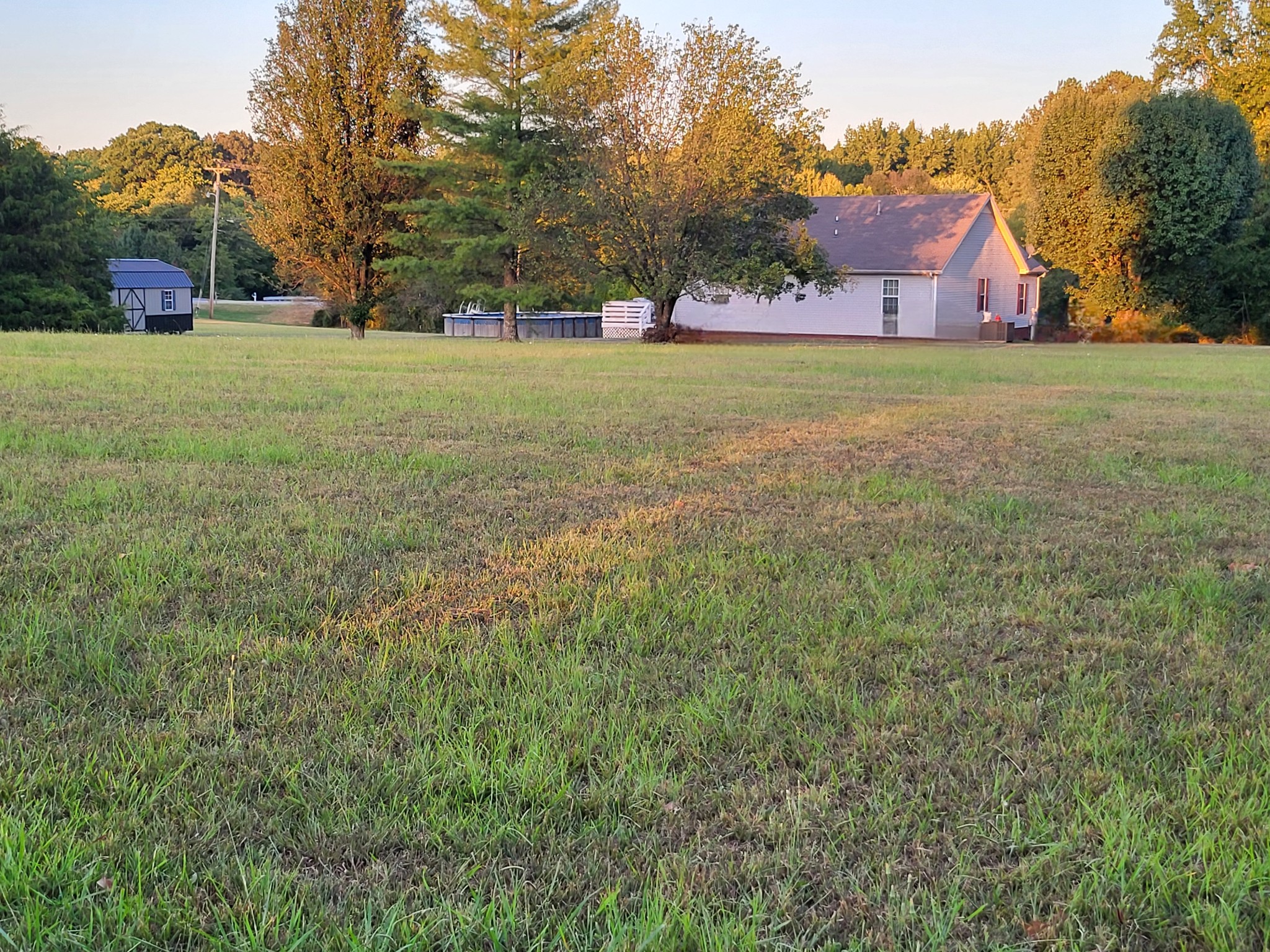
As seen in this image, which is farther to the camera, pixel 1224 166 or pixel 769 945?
pixel 1224 166

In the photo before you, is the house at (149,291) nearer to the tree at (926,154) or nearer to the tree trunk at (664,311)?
the tree trunk at (664,311)

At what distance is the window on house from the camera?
1273 inches

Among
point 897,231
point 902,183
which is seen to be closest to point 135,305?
point 897,231

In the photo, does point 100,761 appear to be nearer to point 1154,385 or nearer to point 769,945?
point 769,945

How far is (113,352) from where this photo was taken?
14.6 m

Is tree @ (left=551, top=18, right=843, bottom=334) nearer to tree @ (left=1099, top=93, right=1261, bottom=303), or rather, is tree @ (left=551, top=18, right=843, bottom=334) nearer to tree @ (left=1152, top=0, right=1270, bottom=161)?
tree @ (left=1099, top=93, right=1261, bottom=303)

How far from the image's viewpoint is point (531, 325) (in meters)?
36.0

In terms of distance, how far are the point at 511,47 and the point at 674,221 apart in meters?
6.20

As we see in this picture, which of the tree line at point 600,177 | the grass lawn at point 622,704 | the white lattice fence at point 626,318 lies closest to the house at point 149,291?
the tree line at point 600,177

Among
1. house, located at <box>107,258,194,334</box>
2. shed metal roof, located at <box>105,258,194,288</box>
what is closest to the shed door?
house, located at <box>107,258,194,334</box>

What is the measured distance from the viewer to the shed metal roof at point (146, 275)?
1665 inches

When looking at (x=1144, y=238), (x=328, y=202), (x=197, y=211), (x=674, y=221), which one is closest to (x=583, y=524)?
(x=674, y=221)

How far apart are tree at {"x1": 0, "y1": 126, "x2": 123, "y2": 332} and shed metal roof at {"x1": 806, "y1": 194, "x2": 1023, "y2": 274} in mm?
23572

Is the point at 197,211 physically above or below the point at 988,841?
above
